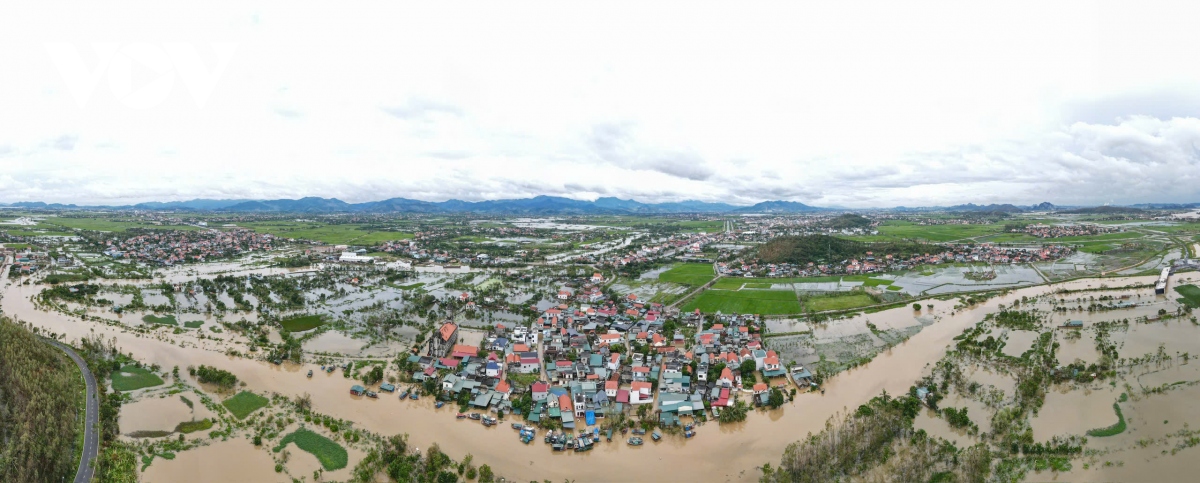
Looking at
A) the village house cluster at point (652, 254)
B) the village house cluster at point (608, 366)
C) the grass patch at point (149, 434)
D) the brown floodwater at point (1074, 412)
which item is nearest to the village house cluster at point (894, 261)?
the village house cluster at point (652, 254)

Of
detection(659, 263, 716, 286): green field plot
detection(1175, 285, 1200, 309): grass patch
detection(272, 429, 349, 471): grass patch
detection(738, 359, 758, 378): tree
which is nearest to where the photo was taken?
detection(272, 429, 349, 471): grass patch

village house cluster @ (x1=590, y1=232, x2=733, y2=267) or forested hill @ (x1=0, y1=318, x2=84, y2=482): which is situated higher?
village house cluster @ (x1=590, y1=232, x2=733, y2=267)

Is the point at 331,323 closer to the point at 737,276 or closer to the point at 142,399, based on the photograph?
the point at 142,399

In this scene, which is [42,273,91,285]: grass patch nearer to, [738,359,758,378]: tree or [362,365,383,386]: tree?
[362,365,383,386]: tree

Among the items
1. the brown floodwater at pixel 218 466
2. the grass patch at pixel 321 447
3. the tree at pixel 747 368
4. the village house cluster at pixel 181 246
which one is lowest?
the brown floodwater at pixel 218 466

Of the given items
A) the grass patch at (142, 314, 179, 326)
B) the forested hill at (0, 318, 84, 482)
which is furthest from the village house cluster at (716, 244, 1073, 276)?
the forested hill at (0, 318, 84, 482)

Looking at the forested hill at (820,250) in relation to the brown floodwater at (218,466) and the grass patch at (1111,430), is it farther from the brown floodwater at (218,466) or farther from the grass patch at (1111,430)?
the brown floodwater at (218,466)

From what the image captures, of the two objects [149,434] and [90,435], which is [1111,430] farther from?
[90,435]
